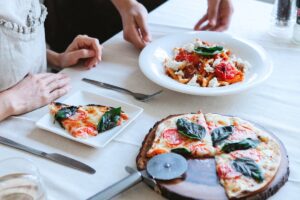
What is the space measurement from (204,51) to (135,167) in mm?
435

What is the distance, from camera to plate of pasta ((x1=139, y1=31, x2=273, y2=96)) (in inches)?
39.8

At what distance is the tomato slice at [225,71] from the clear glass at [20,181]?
20.7 inches

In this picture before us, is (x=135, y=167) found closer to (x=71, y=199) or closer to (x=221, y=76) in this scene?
(x=71, y=199)

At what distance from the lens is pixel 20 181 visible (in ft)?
2.32

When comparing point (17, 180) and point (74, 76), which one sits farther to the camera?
point (74, 76)

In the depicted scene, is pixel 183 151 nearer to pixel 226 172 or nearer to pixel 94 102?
pixel 226 172

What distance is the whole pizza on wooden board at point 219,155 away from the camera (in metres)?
0.70

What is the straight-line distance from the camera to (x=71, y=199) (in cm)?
73

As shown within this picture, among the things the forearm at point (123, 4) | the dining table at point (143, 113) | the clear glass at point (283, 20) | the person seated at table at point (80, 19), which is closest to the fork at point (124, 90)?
the dining table at point (143, 113)

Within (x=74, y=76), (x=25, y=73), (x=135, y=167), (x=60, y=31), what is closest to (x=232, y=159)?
(x=135, y=167)

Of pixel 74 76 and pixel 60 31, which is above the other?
pixel 74 76

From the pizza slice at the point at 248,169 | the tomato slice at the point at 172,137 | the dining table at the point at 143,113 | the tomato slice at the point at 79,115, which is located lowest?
the dining table at the point at 143,113

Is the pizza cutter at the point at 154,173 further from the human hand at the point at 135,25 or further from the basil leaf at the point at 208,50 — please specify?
the human hand at the point at 135,25

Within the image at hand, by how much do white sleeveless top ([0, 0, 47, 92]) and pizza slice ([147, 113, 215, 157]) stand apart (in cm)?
Answer: 45
